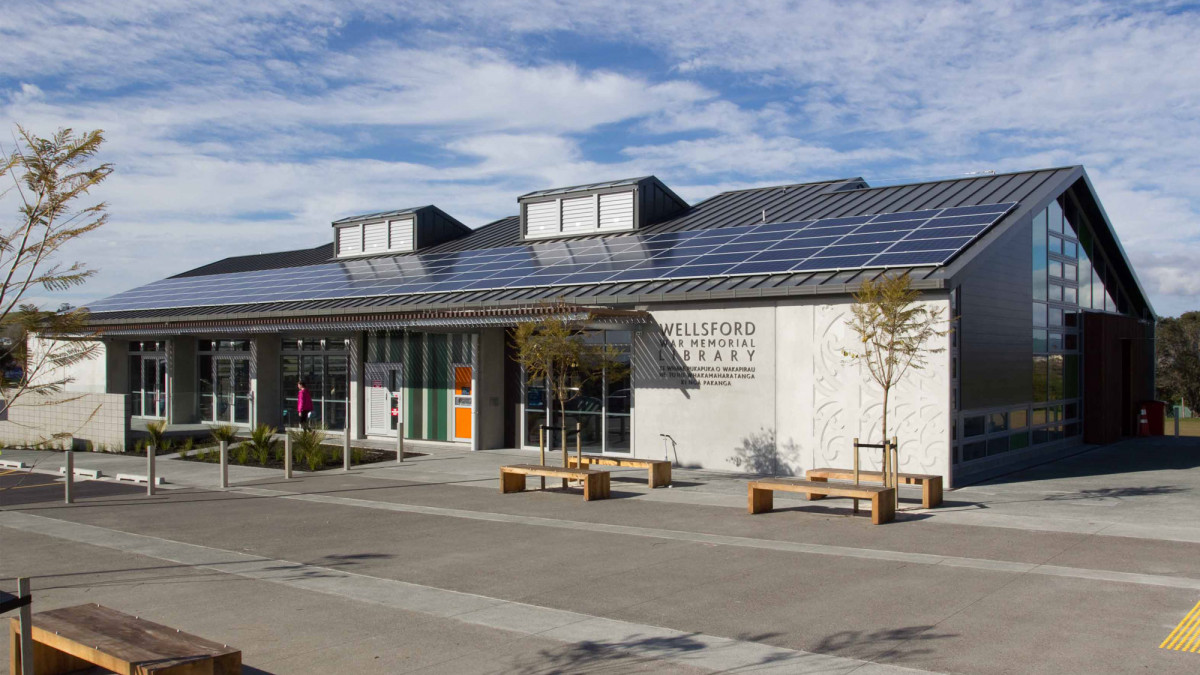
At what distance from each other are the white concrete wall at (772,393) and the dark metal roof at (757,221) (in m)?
0.44

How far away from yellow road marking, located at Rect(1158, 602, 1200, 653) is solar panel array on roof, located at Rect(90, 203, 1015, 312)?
380 inches

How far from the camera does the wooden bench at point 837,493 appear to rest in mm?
12875

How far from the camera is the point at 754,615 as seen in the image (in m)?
8.20

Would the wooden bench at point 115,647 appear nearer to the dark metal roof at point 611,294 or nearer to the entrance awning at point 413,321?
the entrance awning at point 413,321

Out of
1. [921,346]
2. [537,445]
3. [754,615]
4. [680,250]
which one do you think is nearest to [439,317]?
[537,445]

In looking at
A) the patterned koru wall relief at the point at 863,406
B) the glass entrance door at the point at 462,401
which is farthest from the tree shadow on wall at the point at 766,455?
the glass entrance door at the point at 462,401

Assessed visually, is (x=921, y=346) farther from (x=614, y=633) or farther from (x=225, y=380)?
(x=225, y=380)

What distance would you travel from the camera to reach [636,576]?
9828mm

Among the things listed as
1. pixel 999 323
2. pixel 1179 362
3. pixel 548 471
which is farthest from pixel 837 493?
pixel 1179 362

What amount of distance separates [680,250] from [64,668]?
17.8m

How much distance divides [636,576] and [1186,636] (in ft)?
15.8

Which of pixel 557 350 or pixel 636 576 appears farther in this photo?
pixel 557 350

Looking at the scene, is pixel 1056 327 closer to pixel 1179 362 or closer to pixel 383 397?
pixel 383 397

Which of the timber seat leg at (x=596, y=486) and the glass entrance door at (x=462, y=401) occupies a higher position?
the glass entrance door at (x=462, y=401)
